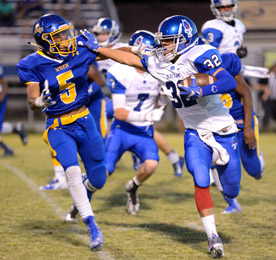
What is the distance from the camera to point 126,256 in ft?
14.4

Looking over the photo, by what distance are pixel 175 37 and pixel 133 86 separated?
1716 mm

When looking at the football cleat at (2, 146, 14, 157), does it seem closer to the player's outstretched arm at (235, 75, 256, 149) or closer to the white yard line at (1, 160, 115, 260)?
the white yard line at (1, 160, 115, 260)

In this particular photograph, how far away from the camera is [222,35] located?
21.4 ft

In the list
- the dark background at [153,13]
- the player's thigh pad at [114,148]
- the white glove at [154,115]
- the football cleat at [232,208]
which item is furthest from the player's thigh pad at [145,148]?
the dark background at [153,13]

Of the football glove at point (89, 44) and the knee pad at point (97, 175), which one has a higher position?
the football glove at point (89, 44)

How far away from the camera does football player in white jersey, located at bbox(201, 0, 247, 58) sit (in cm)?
648

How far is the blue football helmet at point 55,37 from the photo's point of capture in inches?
185

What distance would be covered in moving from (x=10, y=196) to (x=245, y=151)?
2723mm

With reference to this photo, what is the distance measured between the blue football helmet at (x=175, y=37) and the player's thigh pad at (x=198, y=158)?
0.61 metres

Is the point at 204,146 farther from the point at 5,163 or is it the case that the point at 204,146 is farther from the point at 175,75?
the point at 5,163

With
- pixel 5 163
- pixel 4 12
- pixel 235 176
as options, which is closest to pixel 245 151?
pixel 235 176

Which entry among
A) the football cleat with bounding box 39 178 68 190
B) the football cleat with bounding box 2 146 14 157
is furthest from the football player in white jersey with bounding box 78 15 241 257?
the football cleat with bounding box 2 146 14 157

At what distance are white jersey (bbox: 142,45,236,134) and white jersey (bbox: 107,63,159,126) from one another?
4.71 feet

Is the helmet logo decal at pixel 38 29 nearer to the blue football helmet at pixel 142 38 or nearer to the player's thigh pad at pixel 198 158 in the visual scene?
the player's thigh pad at pixel 198 158
